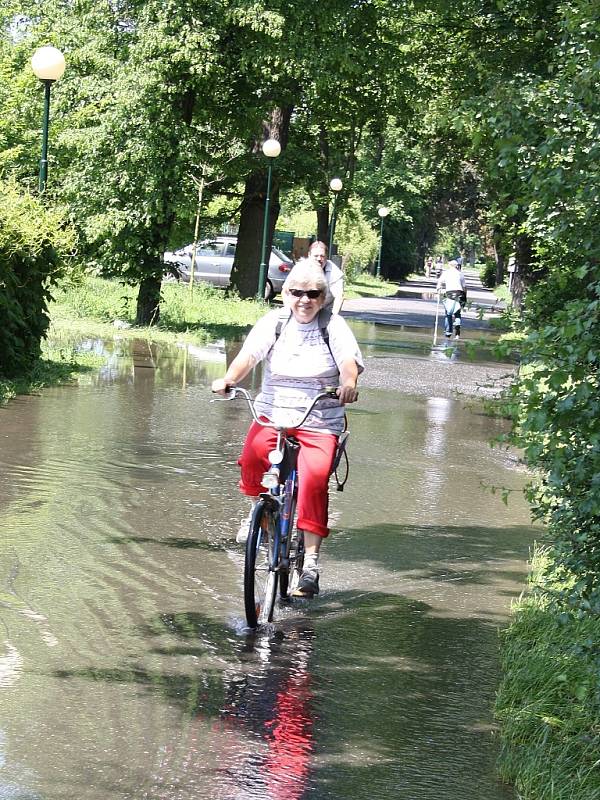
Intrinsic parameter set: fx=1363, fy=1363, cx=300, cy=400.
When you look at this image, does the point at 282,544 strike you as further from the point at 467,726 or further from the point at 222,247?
the point at 222,247

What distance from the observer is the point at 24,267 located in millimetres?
14555

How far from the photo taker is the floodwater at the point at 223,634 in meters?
4.69

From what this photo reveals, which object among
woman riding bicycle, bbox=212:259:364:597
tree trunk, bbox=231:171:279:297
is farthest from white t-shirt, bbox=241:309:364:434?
tree trunk, bbox=231:171:279:297

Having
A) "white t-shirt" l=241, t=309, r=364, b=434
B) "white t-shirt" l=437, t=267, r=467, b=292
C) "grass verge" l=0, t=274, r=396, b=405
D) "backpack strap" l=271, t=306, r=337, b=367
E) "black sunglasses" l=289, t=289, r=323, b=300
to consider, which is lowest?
"grass verge" l=0, t=274, r=396, b=405

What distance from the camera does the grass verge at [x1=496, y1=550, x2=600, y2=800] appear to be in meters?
4.57

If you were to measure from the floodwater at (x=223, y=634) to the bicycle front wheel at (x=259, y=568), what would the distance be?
9 cm

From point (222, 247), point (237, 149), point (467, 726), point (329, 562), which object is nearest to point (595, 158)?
point (467, 726)

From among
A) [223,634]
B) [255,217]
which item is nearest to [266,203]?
[255,217]

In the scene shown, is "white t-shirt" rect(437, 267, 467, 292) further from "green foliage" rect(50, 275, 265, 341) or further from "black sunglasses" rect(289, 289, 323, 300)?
"black sunglasses" rect(289, 289, 323, 300)

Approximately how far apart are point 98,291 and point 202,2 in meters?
8.13

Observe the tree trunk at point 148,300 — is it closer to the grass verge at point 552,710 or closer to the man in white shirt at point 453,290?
the man in white shirt at point 453,290

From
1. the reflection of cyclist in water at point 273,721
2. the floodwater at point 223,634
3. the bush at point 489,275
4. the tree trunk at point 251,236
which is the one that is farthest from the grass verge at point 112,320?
the bush at point 489,275

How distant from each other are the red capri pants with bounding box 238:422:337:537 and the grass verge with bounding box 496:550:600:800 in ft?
3.82

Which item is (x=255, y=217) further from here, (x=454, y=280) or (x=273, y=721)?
(x=273, y=721)
